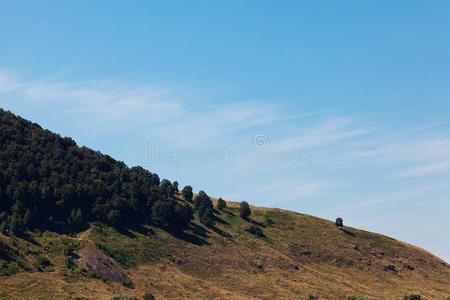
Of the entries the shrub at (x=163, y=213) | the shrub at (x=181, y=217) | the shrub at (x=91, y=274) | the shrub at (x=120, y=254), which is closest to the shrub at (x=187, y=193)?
the shrub at (x=181, y=217)

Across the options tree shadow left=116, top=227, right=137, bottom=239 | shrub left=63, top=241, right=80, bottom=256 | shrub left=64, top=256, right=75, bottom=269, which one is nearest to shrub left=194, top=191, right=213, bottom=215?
tree shadow left=116, top=227, right=137, bottom=239

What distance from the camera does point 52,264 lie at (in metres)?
85.1

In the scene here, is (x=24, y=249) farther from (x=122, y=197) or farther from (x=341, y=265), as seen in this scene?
(x=341, y=265)

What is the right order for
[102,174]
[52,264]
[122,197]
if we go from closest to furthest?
[52,264] < [122,197] < [102,174]

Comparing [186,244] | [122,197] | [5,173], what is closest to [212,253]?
[186,244]

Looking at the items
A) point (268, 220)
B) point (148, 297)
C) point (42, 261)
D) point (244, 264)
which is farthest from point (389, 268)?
point (42, 261)

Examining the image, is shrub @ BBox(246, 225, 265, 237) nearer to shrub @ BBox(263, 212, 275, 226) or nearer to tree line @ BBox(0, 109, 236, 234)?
shrub @ BBox(263, 212, 275, 226)

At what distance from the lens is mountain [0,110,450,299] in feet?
284

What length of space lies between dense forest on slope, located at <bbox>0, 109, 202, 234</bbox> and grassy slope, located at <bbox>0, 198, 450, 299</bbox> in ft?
20.9

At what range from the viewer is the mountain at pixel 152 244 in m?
86.5

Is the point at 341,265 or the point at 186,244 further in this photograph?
the point at 341,265

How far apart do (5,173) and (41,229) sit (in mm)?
21629

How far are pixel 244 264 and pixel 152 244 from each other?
25.1 m

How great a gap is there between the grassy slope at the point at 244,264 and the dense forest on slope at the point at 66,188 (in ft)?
20.9
